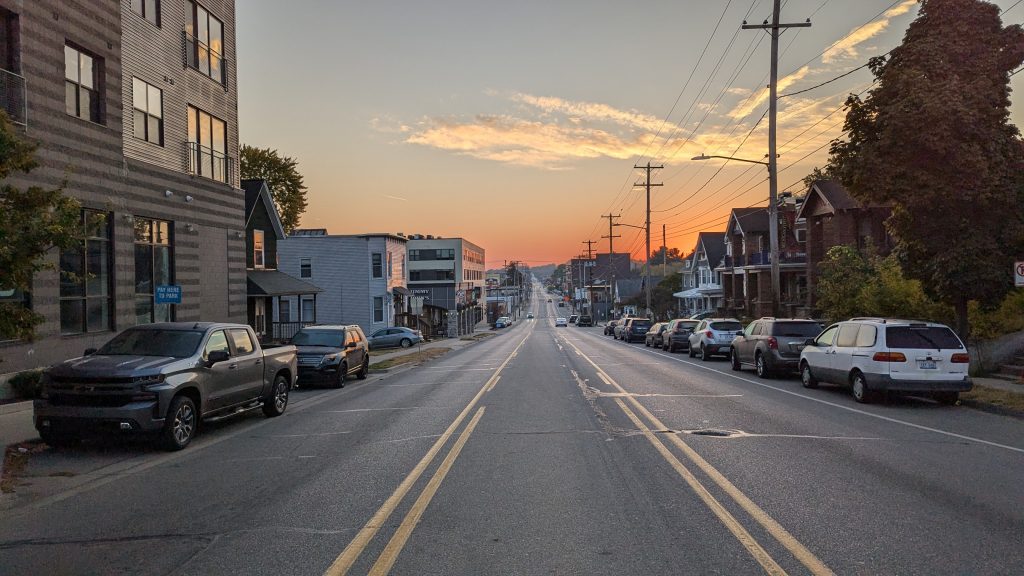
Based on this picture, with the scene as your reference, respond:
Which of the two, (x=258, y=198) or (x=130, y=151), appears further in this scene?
(x=258, y=198)

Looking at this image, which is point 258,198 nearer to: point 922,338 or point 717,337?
point 717,337

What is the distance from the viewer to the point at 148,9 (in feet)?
71.8

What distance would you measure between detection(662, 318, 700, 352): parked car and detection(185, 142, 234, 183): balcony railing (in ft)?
68.6

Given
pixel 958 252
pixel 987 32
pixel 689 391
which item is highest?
pixel 987 32

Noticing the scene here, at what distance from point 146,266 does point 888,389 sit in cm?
1964

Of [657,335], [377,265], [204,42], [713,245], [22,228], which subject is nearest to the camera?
[22,228]

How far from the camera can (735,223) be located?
6188 cm

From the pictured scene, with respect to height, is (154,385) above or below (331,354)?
above

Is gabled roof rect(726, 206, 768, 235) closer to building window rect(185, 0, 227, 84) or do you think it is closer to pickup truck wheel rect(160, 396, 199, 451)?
building window rect(185, 0, 227, 84)

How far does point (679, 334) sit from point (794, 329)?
14.3m

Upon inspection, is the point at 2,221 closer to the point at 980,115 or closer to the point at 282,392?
the point at 282,392

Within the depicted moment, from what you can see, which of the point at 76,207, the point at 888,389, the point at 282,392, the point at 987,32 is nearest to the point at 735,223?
the point at 987,32

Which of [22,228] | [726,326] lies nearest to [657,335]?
[726,326]

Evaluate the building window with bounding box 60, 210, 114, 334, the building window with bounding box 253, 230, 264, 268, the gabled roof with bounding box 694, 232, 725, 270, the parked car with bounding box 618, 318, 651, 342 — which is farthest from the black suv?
the building window with bounding box 60, 210, 114, 334
